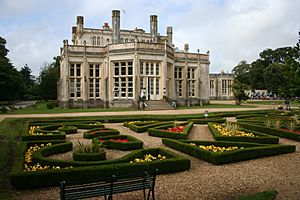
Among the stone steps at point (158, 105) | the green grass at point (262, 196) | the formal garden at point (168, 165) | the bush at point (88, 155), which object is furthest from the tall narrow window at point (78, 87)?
the green grass at point (262, 196)

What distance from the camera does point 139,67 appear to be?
1314 inches

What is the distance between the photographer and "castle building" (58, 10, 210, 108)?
111 ft

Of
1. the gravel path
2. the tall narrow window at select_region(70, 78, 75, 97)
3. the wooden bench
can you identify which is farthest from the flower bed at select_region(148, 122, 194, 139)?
the tall narrow window at select_region(70, 78, 75, 97)

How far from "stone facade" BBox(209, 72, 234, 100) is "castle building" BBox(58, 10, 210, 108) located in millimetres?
30953

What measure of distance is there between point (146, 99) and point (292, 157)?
963 inches

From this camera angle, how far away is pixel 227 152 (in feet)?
33.6

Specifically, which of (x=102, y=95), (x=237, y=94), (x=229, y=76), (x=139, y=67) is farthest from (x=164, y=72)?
(x=229, y=76)

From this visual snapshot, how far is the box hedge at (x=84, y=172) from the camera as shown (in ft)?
24.8

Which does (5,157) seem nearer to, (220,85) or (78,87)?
(78,87)

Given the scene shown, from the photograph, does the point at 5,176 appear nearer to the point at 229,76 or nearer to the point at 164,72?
the point at 164,72

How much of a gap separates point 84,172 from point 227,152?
541 cm

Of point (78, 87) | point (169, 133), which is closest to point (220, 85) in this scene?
point (78, 87)

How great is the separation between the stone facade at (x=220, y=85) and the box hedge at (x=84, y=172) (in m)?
64.5

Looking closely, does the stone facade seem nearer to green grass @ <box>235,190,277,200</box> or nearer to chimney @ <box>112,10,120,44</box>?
chimney @ <box>112,10,120,44</box>
